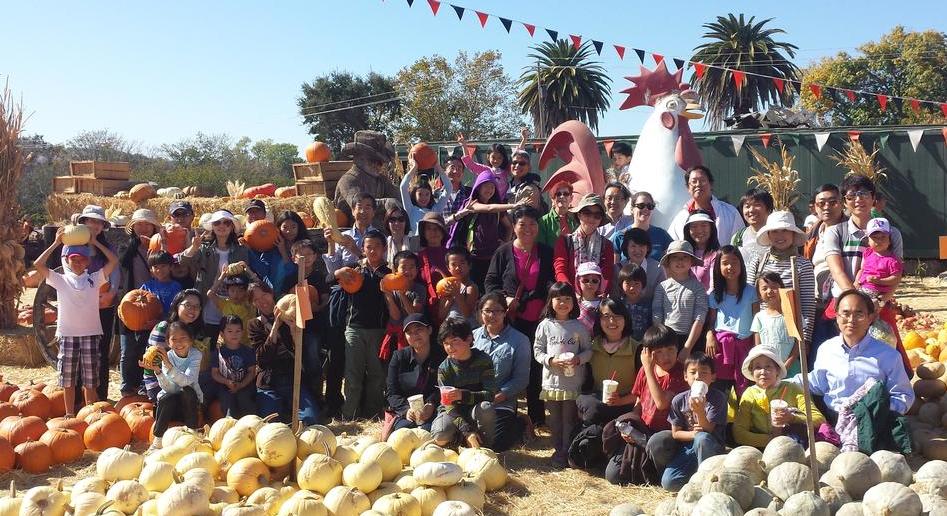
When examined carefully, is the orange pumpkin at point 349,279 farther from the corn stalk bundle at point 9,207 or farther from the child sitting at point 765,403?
the corn stalk bundle at point 9,207

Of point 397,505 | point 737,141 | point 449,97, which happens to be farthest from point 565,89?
point 397,505

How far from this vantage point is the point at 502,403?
5.83m

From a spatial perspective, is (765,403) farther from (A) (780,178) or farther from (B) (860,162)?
(B) (860,162)

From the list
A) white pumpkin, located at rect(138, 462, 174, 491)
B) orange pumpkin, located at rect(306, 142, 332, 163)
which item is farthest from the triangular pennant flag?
white pumpkin, located at rect(138, 462, 174, 491)

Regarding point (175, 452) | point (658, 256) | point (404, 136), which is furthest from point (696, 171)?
point (404, 136)

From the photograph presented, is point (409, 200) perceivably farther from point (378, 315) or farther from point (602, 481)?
point (602, 481)

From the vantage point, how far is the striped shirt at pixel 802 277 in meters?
5.62

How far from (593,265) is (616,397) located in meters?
0.94

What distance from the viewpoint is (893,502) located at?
11.9 ft

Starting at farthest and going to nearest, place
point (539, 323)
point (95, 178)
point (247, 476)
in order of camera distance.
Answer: point (95, 178) < point (539, 323) < point (247, 476)

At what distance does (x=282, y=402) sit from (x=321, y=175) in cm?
495

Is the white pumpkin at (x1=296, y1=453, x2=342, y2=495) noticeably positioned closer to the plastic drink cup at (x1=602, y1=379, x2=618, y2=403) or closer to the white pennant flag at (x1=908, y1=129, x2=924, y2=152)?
the plastic drink cup at (x1=602, y1=379, x2=618, y2=403)

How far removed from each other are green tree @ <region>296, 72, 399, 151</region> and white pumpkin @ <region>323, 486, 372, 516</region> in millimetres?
44659

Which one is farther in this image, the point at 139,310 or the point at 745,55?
the point at 745,55
